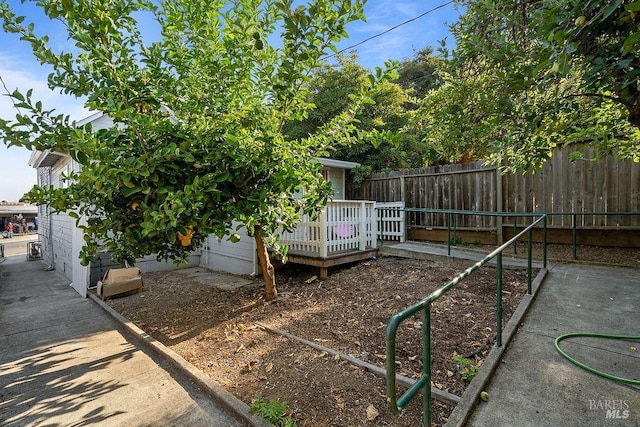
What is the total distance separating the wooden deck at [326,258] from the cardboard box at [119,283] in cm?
293

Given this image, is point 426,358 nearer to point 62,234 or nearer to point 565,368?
point 565,368

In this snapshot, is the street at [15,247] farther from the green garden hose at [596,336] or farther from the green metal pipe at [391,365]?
the green garden hose at [596,336]

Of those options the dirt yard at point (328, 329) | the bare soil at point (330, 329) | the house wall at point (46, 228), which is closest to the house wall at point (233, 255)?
the dirt yard at point (328, 329)

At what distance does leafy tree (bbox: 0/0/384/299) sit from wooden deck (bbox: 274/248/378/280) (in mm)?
2064

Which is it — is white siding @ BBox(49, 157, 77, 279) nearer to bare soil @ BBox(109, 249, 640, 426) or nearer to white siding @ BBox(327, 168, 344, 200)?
bare soil @ BBox(109, 249, 640, 426)

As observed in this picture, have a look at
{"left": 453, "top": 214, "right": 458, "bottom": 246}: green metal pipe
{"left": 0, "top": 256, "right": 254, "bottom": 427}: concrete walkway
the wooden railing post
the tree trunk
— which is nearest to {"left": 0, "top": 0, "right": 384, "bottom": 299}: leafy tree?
the tree trunk

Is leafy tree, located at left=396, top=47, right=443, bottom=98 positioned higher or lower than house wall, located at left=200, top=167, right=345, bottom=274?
higher

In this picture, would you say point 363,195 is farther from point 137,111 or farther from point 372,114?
point 137,111

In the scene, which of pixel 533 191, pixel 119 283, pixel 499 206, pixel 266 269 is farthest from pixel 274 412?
pixel 533 191

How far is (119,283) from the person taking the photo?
18.9ft

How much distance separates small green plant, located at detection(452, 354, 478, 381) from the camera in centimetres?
244

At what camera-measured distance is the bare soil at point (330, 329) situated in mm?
2443

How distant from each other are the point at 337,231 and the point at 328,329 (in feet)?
8.35

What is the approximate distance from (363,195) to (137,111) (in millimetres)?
7069
